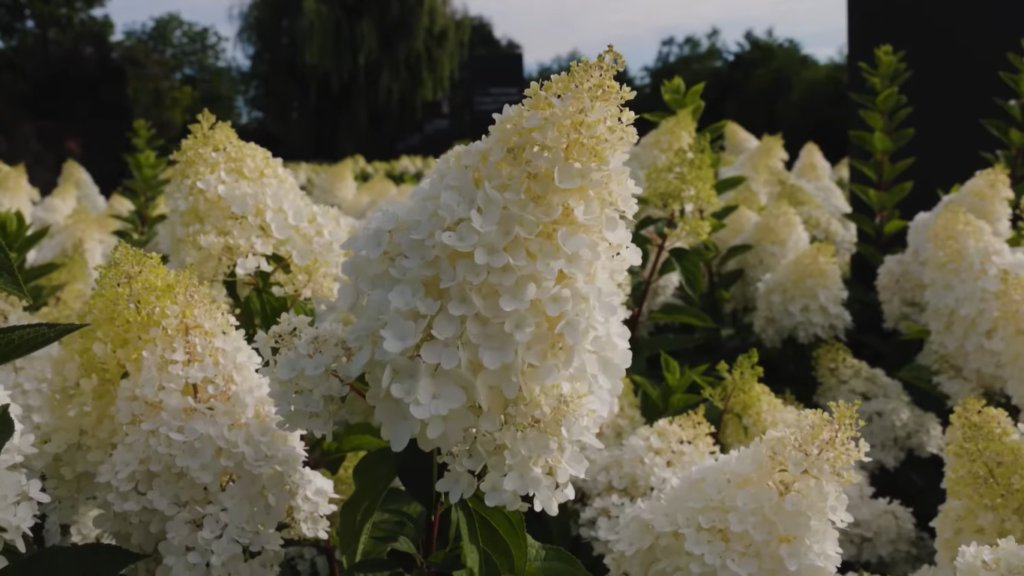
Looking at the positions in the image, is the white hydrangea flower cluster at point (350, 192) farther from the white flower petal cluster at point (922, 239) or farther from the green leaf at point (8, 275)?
the green leaf at point (8, 275)

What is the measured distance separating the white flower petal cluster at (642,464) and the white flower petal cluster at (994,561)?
0.47 metres

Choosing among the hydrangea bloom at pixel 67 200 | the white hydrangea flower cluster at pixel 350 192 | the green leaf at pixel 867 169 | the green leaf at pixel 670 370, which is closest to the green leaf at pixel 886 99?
the green leaf at pixel 867 169

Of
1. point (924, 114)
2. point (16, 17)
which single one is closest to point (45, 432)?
point (924, 114)

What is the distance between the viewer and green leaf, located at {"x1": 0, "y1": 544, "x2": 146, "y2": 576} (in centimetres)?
98

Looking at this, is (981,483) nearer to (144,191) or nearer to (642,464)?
(642,464)

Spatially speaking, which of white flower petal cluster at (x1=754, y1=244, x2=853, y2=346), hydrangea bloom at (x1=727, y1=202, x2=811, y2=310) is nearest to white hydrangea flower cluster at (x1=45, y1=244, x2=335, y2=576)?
white flower petal cluster at (x1=754, y1=244, x2=853, y2=346)

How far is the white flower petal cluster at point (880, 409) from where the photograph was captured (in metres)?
1.93

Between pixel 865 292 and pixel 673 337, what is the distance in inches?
37.8

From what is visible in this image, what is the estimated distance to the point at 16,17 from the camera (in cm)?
2083

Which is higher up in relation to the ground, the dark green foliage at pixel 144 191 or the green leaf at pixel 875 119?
the green leaf at pixel 875 119

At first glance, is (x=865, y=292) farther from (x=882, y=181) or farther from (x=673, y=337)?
(x=673, y=337)

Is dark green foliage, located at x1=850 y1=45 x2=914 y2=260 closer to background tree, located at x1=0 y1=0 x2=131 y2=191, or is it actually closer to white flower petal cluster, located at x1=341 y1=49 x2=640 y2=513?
white flower petal cluster, located at x1=341 y1=49 x2=640 y2=513

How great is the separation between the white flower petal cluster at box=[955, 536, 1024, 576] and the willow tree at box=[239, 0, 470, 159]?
17.0 metres

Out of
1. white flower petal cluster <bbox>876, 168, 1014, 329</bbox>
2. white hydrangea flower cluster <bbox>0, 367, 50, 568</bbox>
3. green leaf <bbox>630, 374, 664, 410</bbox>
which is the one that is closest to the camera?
white hydrangea flower cluster <bbox>0, 367, 50, 568</bbox>
